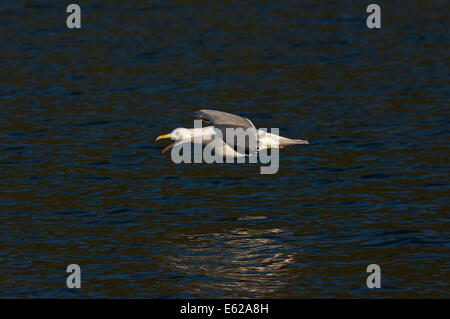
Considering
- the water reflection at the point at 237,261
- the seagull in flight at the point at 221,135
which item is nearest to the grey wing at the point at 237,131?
the seagull in flight at the point at 221,135

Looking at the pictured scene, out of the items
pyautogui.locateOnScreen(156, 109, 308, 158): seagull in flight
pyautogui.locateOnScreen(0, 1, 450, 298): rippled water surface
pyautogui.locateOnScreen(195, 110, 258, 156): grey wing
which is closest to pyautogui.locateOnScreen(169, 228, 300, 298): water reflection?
pyautogui.locateOnScreen(0, 1, 450, 298): rippled water surface

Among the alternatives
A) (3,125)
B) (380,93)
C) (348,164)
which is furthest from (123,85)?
(348,164)

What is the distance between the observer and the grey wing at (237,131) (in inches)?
703

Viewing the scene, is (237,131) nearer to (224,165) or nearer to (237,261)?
(237,261)

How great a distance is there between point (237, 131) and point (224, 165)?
18.8 ft

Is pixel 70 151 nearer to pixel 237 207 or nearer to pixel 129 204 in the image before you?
pixel 129 204

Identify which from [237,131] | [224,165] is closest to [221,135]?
[237,131]

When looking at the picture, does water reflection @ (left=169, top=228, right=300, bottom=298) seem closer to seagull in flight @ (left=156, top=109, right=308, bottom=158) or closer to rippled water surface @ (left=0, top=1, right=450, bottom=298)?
rippled water surface @ (left=0, top=1, right=450, bottom=298)

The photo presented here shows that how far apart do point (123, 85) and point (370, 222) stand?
47.1ft

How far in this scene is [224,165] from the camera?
80.1 feet

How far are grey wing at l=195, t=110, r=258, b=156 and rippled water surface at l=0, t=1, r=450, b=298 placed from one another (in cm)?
196

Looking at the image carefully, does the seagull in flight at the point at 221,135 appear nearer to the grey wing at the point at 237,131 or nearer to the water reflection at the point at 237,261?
the grey wing at the point at 237,131

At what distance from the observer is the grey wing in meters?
17.8

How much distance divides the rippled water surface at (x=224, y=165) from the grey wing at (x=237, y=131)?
1.96 m
